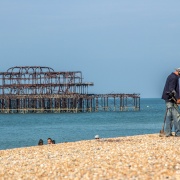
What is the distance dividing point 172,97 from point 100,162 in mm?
4557

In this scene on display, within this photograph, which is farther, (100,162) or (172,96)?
(172,96)

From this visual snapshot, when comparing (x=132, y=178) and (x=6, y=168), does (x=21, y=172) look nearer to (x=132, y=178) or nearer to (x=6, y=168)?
(x=6, y=168)

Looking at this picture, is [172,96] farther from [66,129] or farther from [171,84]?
[66,129]

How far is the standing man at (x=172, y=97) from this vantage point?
48.5 ft

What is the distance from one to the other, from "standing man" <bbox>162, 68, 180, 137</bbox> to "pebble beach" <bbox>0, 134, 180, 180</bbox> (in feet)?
4.27

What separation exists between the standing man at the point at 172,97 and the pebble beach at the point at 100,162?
130 centimetres

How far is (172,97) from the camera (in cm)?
1488

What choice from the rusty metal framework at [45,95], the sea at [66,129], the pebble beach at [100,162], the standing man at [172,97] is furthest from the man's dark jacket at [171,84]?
the rusty metal framework at [45,95]

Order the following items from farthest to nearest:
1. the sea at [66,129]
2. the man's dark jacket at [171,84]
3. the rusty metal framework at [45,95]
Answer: the rusty metal framework at [45,95] → the sea at [66,129] → the man's dark jacket at [171,84]

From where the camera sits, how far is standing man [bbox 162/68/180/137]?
14781 millimetres

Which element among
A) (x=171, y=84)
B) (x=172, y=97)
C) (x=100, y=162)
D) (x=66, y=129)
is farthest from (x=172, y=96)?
(x=66, y=129)

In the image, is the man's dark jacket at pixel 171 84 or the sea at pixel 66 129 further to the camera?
the sea at pixel 66 129

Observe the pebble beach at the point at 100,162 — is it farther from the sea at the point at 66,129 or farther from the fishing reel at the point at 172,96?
the sea at the point at 66,129

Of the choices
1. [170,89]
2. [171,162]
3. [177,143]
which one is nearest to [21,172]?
[171,162]
